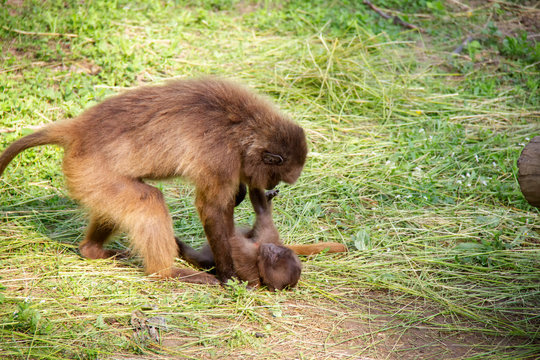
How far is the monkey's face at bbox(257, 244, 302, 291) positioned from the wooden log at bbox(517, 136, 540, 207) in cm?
180

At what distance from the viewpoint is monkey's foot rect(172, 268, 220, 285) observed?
491 cm

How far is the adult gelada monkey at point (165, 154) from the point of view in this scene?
15.4 ft

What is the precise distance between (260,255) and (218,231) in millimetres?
442

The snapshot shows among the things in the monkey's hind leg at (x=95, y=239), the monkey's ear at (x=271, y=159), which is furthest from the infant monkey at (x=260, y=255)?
the monkey's hind leg at (x=95, y=239)

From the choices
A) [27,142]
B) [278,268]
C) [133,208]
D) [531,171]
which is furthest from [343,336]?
[27,142]

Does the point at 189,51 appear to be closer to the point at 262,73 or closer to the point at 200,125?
the point at 262,73

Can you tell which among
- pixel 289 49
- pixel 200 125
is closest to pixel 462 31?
pixel 289 49

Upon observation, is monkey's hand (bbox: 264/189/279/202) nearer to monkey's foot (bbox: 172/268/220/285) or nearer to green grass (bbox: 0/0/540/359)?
green grass (bbox: 0/0/540/359)

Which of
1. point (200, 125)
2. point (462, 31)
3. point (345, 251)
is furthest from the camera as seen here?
point (462, 31)

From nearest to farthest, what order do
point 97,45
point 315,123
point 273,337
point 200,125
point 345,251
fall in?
1. point 273,337
2. point 200,125
3. point 345,251
4. point 315,123
5. point 97,45

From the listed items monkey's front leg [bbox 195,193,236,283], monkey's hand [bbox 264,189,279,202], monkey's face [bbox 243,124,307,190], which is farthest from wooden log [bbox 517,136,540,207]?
monkey's front leg [bbox 195,193,236,283]

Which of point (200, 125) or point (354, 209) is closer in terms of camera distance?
point (200, 125)

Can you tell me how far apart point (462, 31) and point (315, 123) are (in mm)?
3947

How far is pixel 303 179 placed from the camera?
21.4 ft
